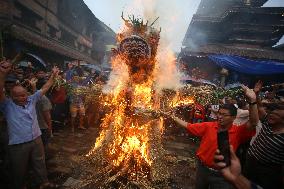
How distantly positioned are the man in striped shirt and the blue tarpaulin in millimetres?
10161

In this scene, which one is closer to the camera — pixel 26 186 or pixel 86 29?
pixel 26 186

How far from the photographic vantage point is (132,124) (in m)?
6.66

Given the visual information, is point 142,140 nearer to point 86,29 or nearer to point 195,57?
point 195,57

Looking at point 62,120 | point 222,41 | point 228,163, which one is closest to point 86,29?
point 222,41

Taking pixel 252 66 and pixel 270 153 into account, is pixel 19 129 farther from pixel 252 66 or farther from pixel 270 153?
pixel 252 66

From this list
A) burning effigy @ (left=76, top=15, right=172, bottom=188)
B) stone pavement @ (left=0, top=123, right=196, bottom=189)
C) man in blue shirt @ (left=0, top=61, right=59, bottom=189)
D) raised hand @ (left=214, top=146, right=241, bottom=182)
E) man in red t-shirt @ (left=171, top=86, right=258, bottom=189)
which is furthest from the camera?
stone pavement @ (left=0, top=123, right=196, bottom=189)

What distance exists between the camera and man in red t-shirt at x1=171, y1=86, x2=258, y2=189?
4469 mm

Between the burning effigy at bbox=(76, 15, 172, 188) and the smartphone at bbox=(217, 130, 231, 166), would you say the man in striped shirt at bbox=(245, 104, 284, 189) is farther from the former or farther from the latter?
the burning effigy at bbox=(76, 15, 172, 188)

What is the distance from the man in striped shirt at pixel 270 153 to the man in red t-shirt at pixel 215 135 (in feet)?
1.27

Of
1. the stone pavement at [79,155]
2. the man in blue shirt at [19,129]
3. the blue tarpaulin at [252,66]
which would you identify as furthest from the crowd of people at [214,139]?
the blue tarpaulin at [252,66]

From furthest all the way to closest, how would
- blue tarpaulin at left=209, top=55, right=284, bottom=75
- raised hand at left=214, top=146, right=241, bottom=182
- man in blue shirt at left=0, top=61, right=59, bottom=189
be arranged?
blue tarpaulin at left=209, top=55, right=284, bottom=75 → man in blue shirt at left=0, top=61, right=59, bottom=189 → raised hand at left=214, top=146, right=241, bottom=182

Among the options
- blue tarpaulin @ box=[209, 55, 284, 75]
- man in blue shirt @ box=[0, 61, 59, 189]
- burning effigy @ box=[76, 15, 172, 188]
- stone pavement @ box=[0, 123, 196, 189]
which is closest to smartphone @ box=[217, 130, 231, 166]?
burning effigy @ box=[76, 15, 172, 188]

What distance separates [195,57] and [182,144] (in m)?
8.98

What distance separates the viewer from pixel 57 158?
7.68 metres
